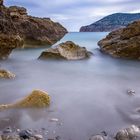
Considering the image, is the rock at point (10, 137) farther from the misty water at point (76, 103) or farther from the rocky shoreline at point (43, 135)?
the misty water at point (76, 103)

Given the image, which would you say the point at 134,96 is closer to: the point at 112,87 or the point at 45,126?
the point at 112,87

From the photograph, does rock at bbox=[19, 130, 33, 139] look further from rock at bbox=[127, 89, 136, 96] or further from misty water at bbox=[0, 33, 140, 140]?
rock at bbox=[127, 89, 136, 96]

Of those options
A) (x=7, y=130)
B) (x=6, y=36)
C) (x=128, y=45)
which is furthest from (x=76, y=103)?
(x=128, y=45)

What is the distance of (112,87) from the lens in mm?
15492

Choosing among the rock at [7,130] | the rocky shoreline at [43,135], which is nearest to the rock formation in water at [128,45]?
the rocky shoreline at [43,135]

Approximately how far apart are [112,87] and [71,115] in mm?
5465

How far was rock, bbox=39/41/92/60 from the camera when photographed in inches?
1112

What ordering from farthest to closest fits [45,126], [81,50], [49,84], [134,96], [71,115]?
[81,50], [49,84], [134,96], [71,115], [45,126]

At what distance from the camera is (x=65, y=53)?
28719mm

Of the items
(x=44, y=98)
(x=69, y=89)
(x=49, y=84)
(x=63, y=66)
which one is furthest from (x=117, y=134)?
(x=63, y=66)

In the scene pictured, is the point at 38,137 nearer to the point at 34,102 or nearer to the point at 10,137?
the point at 10,137

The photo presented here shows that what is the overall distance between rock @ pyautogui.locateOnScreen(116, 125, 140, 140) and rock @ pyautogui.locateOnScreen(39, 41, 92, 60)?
64.2 ft

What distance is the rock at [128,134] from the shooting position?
327 inches

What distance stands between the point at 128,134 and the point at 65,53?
20607 mm
